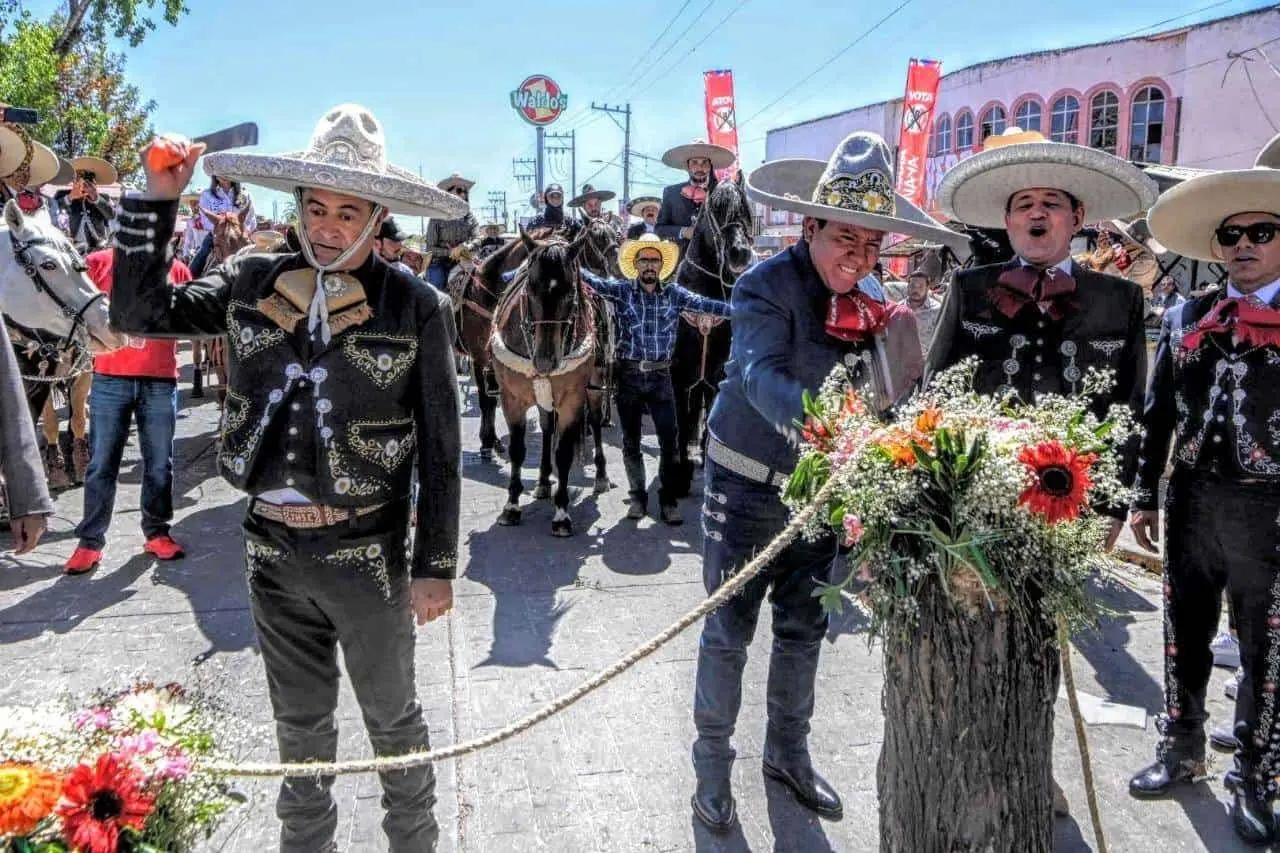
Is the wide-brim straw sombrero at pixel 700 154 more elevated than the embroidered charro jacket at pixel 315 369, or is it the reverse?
the wide-brim straw sombrero at pixel 700 154

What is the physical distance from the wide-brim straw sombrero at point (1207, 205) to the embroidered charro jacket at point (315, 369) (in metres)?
2.91

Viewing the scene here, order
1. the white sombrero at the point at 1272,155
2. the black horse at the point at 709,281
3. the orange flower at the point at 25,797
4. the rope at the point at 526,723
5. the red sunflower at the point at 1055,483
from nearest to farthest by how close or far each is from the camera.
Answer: the orange flower at the point at 25,797, the rope at the point at 526,723, the red sunflower at the point at 1055,483, the white sombrero at the point at 1272,155, the black horse at the point at 709,281

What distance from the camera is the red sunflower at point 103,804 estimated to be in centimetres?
149

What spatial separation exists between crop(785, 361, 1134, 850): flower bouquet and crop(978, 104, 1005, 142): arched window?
31306mm

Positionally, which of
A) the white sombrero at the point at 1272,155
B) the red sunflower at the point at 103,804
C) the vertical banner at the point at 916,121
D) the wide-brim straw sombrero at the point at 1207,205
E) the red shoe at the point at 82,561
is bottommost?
the red shoe at the point at 82,561

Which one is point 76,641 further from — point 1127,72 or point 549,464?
point 1127,72

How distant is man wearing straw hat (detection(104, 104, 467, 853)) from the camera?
2.44 meters

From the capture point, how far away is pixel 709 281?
325 inches

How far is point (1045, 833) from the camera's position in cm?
237

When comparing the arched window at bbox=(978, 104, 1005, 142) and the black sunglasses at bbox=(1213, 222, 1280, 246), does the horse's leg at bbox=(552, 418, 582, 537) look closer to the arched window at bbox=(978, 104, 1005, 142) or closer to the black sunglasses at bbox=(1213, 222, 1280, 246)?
the black sunglasses at bbox=(1213, 222, 1280, 246)

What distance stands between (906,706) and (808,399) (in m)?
0.86

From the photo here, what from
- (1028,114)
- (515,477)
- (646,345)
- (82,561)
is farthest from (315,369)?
(1028,114)

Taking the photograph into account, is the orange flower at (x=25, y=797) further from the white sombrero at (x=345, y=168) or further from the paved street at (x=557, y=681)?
the white sombrero at (x=345, y=168)

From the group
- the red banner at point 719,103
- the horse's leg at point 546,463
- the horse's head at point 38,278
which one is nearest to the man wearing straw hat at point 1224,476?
the horse's leg at point 546,463
